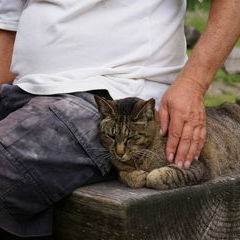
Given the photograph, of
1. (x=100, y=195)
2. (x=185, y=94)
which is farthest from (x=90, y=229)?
(x=185, y=94)

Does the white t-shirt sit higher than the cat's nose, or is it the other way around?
the white t-shirt

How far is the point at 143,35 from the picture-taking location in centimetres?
321

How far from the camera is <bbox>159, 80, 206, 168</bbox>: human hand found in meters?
3.02

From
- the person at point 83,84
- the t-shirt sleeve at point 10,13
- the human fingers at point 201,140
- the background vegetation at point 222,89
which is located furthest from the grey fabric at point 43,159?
the background vegetation at point 222,89

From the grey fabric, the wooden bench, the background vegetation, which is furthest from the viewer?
the background vegetation

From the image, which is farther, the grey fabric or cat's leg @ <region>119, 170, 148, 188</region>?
cat's leg @ <region>119, 170, 148, 188</region>

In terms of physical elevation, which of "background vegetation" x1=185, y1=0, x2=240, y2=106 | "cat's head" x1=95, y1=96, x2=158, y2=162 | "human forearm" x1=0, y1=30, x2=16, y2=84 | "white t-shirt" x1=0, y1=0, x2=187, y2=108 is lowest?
"background vegetation" x1=185, y1=0, x2=240, y2=106

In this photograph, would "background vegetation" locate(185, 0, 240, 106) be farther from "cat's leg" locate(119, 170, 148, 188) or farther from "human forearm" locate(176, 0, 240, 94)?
"cat's leg" locate(119, 170, 148, 188)

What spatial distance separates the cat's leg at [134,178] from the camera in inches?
117

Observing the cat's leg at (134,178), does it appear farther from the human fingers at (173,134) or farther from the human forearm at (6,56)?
the human forearm at (6,56)

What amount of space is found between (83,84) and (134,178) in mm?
467

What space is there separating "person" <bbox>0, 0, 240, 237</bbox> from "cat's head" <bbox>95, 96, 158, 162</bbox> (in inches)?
2.1

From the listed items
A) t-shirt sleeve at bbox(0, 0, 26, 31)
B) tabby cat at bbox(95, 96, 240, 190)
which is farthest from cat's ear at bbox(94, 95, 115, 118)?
t-shirt sleeve at bbox(0, 0, 26, 31)

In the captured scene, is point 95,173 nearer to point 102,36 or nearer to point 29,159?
point 29,159
